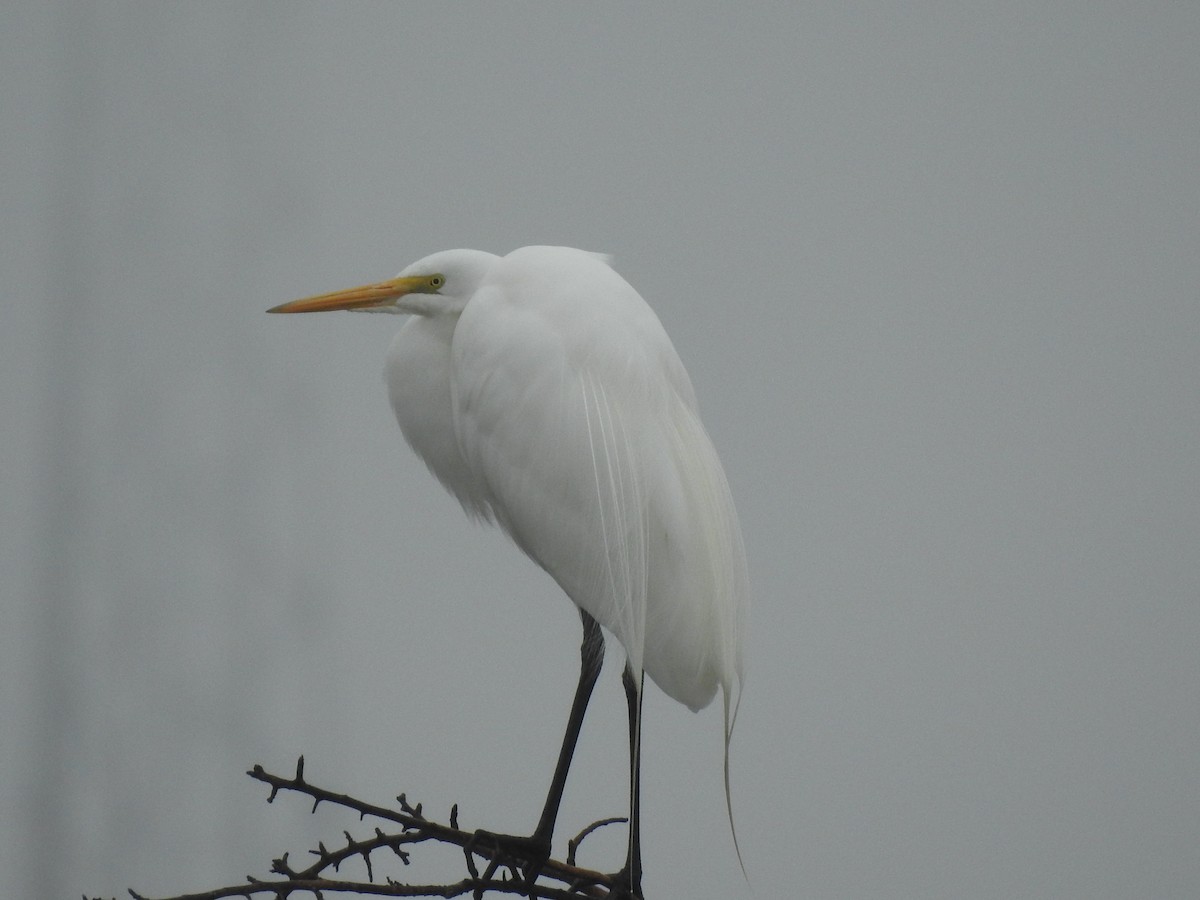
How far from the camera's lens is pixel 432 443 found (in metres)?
1.62

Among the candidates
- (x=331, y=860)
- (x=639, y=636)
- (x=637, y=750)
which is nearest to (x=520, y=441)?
(x=639, y=636)

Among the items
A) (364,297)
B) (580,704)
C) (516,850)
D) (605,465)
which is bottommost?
(516,850)

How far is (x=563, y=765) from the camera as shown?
1.49 m

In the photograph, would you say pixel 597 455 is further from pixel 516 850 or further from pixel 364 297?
pixel 516 850

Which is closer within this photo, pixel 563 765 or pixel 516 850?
pixel 516 850

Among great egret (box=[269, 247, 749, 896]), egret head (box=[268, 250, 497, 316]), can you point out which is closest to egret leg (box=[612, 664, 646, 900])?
great egret (box=[269, 247, 749, 896])

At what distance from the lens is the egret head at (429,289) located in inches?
57.9

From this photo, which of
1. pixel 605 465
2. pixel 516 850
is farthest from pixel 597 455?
pixel 516 850

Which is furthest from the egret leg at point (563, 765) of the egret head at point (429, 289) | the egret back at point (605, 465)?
the egret head at point (429, 289)

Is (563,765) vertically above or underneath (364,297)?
underneath

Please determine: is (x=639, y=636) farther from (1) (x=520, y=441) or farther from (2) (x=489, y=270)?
(2) (x=489, y=270)

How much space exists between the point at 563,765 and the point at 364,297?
0.65 meters

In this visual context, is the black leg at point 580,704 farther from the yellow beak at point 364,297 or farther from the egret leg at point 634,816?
the yellow beak at point 364,297

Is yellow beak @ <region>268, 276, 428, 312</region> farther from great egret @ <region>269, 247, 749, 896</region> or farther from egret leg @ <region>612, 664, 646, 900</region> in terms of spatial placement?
egret leg @ <region>612, 664, 646, 900</region>
